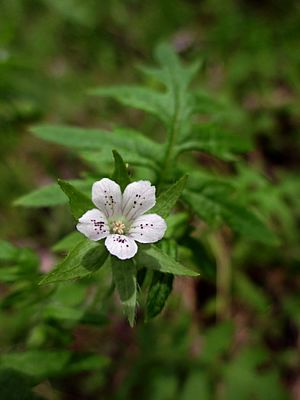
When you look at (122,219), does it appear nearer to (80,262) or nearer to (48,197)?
(80,262)

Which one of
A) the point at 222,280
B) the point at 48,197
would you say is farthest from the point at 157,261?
the point at 222,280

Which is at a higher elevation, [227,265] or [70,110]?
[70,110]

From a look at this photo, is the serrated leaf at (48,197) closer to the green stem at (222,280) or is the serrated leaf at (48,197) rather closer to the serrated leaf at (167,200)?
the serrated leaf at (167,200)

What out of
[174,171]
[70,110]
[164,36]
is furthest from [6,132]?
[174,171]

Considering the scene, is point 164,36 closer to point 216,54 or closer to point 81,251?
point 216,54

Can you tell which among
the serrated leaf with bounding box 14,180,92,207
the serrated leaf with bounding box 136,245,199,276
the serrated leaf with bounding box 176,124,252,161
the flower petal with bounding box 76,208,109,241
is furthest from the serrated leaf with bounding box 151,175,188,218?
the serrated leaf with bounding box 176,124,252,161
